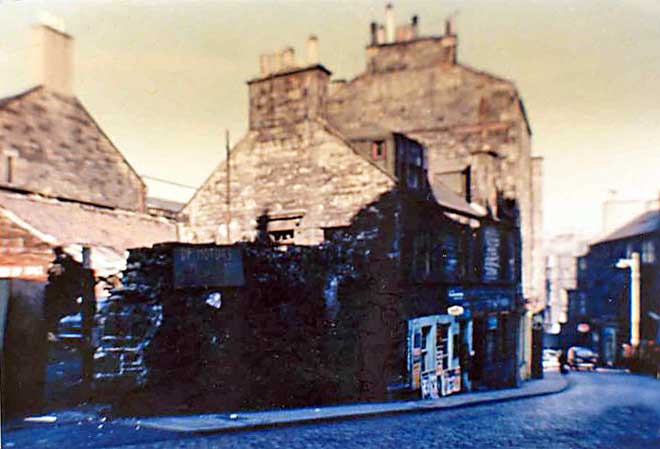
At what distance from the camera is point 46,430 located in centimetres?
812

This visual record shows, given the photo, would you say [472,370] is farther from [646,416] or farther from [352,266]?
[352,266]

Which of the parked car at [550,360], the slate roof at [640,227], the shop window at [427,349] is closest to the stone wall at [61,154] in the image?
the shop window at [427,349]

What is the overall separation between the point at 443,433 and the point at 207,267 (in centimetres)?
435

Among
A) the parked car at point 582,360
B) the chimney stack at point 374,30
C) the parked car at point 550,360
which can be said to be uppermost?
the chimney stack at point 374,30

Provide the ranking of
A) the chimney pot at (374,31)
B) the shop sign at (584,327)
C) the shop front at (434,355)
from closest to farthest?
the chimney pot at (374,31) → the shop front at (434,355) → the shop sign at (584,327)

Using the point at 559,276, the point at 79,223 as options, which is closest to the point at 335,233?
the point at 79,223

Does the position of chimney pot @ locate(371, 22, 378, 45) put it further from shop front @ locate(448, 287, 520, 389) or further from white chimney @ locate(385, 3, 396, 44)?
shop front @ locate(448, 287, 520, 389)

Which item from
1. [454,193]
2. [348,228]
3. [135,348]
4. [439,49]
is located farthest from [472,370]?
[135,348]

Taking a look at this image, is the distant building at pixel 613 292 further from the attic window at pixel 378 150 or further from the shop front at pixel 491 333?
the attic window at pixel 378 150

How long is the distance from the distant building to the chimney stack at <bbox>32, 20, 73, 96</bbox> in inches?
626

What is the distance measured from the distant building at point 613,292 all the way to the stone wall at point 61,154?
1494 cm

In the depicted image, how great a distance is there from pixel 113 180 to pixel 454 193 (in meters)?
9.81

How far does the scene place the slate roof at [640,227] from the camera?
22672 millimetres

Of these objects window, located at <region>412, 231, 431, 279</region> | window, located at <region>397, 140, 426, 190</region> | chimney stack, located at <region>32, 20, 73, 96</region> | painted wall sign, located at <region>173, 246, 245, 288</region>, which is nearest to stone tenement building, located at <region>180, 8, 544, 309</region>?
window, located at <region>397, 140, 426, 190</region>
